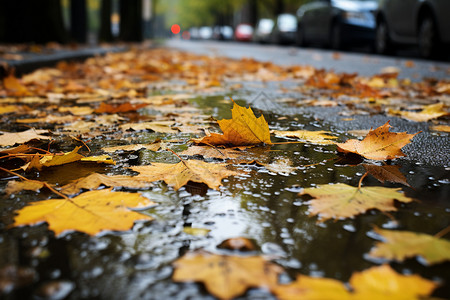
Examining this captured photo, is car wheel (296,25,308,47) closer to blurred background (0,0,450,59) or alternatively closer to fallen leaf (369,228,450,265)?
blurred background (0,0,450,59)

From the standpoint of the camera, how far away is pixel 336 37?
12562 mm

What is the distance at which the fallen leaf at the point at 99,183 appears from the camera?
1.22m

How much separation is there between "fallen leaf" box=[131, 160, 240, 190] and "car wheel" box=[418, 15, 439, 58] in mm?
6762

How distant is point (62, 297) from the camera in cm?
74

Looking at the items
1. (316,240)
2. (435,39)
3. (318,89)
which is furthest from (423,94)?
(435,39)

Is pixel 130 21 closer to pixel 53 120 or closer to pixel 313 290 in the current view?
pixel 53 120

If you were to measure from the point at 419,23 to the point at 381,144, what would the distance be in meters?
6.95

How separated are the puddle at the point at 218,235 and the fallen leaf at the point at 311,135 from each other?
436 millimetres

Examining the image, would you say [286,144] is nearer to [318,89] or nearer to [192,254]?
[192,254]

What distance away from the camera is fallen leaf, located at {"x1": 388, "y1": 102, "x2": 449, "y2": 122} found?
2.52 m

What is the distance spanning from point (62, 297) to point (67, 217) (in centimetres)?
32

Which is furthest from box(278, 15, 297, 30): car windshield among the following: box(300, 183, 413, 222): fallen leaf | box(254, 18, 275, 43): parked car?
box(300, 183, 413, 222): fallen leaf

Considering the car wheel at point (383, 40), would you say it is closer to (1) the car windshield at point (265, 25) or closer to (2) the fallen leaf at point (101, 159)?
(2) the fallen leaf at point (101, 159)

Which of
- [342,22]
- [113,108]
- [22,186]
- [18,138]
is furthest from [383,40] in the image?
[22,186]
